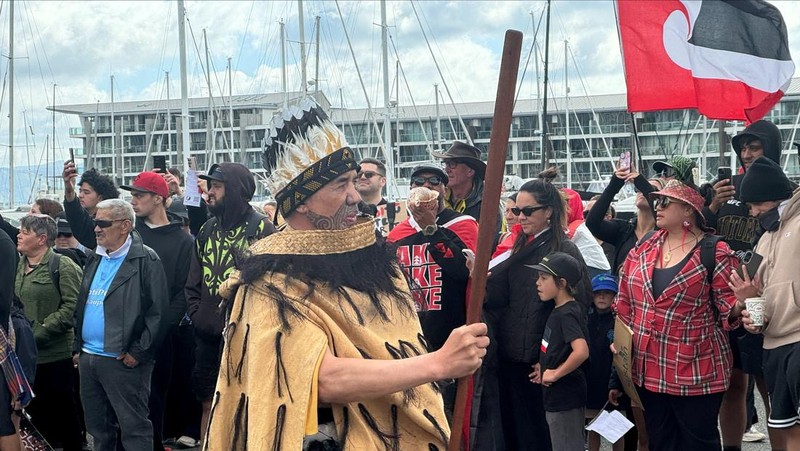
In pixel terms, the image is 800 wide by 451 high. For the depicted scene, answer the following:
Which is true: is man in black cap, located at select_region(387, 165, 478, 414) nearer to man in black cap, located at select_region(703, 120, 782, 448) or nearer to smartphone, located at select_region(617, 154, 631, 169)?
smartphone, located at select_region(617, 154, 631, 169)

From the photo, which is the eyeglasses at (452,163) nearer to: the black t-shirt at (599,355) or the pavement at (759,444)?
the black t-shirt at (599,355)

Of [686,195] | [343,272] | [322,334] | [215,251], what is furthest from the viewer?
[215,251]

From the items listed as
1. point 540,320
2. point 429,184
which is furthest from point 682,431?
point 429,184

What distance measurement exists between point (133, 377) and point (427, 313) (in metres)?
2.16

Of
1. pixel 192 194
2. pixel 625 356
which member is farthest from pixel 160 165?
pixel 625 356

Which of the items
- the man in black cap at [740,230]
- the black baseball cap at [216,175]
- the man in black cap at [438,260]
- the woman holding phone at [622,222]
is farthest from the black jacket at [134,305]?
the man in black cap at [740,230]

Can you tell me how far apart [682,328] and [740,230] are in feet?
5.29

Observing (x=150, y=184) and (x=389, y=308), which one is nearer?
(x=389, y=308)

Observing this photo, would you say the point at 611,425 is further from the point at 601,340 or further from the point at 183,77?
the point at 183,77

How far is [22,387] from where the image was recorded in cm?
641

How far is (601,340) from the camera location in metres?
7.06

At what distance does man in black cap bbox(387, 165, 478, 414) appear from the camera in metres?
5.84

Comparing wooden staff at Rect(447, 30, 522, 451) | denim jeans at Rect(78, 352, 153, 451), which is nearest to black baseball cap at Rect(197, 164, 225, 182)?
denim jeans at Rect(78, 352, 153, 451)

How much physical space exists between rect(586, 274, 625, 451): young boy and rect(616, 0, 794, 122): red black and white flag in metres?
1.33
